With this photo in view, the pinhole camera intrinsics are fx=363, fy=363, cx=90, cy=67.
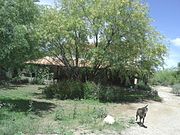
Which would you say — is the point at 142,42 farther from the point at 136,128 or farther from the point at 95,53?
the point at 136,128

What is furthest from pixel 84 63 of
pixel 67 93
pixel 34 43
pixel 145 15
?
pixel 34 43

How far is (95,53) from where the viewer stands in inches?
1098

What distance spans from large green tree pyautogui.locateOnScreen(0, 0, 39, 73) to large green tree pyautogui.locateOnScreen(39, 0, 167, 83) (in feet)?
22.7

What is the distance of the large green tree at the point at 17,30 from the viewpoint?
1625 cm

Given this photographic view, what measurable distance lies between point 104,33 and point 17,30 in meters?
13.4

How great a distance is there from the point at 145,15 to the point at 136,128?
1474 cm

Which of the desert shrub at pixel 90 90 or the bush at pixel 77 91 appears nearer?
the bush at pixel 77 91

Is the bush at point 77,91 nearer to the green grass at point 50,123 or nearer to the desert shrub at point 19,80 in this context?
the green grass at point 50,123

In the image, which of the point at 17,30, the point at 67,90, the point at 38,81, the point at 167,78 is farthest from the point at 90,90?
the point at 167,78

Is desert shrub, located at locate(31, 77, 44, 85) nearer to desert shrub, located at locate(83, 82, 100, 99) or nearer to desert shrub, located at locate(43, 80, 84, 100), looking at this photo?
desert shrub, located at locate(43, 80, 84, 100)

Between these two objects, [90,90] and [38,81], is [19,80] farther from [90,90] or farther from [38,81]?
[90,90]

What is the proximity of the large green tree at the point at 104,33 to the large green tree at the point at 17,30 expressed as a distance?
6.91 m

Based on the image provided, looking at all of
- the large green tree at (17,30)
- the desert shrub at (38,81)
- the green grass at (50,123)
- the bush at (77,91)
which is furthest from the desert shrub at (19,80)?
the green grass at (50,123)

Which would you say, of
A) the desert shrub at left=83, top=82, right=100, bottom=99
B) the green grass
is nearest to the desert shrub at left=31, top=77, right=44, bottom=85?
the desert shrub at left=83, top=82, right=100, bottom=99
